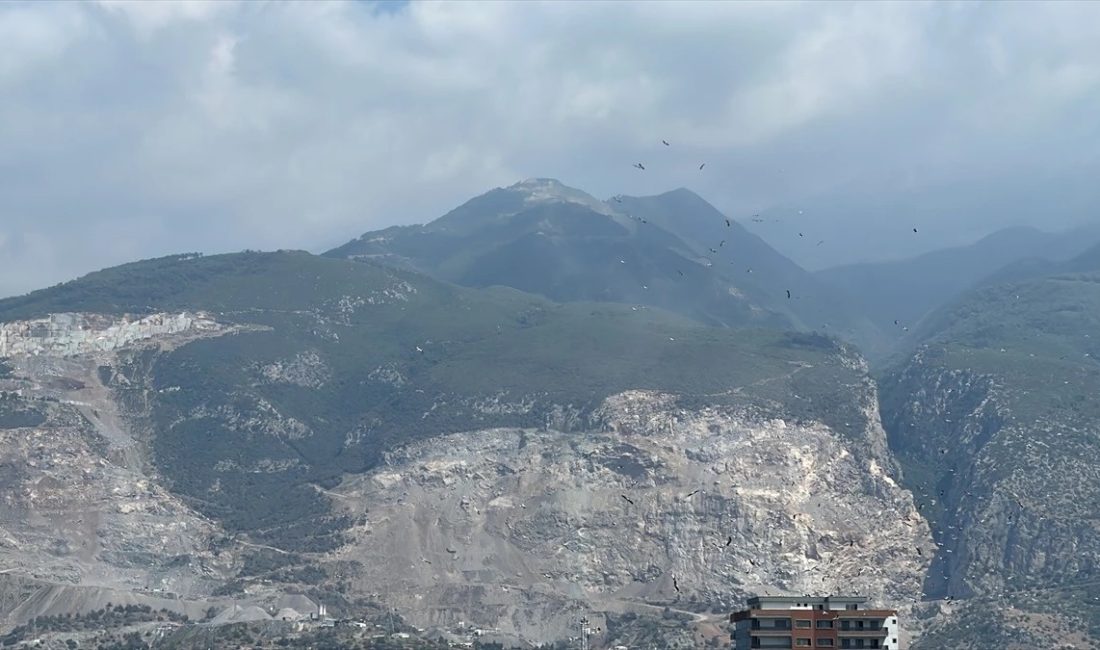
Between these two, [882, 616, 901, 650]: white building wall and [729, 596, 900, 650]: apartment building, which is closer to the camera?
[729, 596, 900, 650]: apartment building

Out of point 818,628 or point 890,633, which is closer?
point 818,628

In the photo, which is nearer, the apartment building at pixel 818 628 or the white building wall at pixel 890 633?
the apartment building at pixel 818 628

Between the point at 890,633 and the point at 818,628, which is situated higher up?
the point at 818,628
